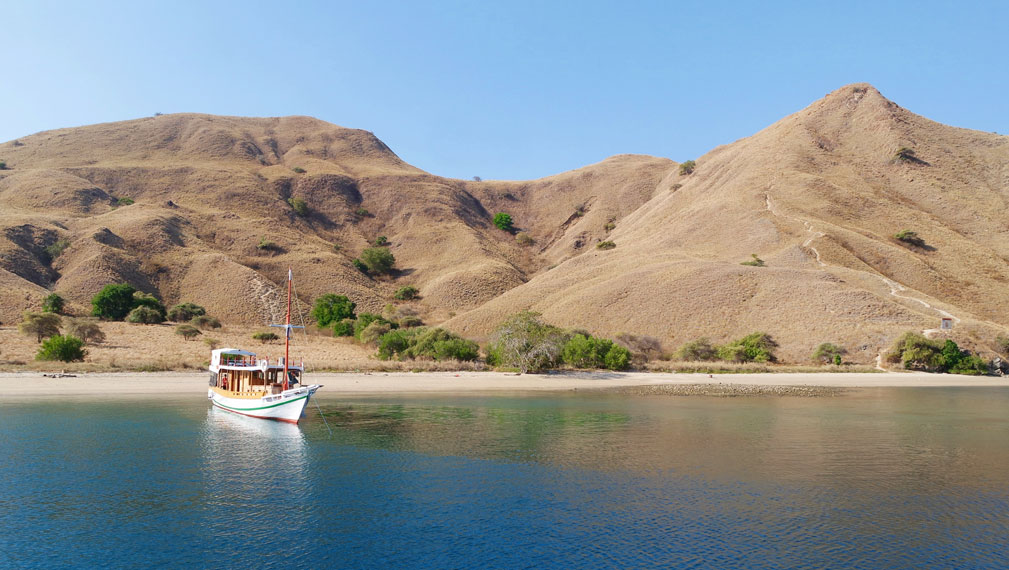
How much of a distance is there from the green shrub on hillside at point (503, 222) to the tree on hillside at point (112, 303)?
261 feet

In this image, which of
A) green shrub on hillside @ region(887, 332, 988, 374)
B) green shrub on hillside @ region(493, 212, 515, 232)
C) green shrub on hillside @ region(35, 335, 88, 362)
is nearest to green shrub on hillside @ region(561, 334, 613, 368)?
green shrub on hillside @ region(887, 332, 988, 374)

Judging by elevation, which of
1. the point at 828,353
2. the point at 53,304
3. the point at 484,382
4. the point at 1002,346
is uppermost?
the point at 53,304

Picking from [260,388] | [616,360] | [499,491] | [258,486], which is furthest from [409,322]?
[499,491]

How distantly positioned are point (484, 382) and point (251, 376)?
16.6 m

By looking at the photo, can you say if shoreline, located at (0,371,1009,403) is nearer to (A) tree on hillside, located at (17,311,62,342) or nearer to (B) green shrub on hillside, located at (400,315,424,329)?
(A) tree on hillside, located at (17,311,62,342)

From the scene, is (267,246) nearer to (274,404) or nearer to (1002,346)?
(274,404)

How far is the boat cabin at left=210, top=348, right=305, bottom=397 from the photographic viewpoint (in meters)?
30.1

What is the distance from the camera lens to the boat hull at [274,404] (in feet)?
89.8

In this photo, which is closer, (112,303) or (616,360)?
(616,360)

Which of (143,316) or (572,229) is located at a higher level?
(572,229)

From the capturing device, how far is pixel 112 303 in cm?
6825

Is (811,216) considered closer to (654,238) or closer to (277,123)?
(654,238)

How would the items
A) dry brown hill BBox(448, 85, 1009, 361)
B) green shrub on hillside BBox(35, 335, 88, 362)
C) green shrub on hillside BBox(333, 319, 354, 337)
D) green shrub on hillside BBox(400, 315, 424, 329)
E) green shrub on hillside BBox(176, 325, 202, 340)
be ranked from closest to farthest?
green shrub on hillside BBox(35, 335, 88, 362) → green shrub on hillside BBox(176, 325, 202, 340) → dry brown hill BBox(448, 85, 1009, 361) → green shrub on hillside BBox(333, 319, 354, 337) → green shrub on hillside BBox(400, 315, 424, 329)

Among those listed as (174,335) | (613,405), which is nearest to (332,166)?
(174,335)
